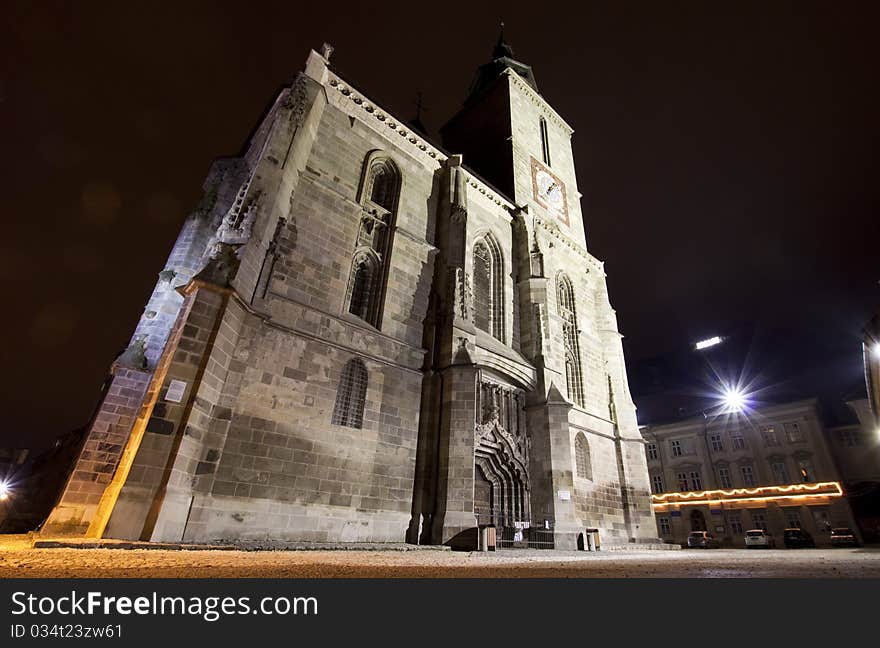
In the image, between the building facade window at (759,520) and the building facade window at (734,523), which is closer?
the building facade window at (759,520)

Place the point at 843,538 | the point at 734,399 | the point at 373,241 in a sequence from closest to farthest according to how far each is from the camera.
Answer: the point at 373,241, the point at 843,538, the point at 734,399

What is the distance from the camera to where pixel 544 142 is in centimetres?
2719

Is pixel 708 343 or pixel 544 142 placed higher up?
pixel 544 142

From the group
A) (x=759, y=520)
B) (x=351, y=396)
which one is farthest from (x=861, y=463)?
(x=351, y=396)

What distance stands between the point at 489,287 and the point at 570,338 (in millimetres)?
5698

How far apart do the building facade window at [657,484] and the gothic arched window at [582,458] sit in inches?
883

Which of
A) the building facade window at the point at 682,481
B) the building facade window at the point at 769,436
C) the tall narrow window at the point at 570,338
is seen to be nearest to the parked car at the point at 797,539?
the building facade window at the point at 769,436

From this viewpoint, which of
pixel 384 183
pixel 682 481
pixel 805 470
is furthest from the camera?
pixel 682 481

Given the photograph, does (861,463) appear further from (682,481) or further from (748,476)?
(682,481)

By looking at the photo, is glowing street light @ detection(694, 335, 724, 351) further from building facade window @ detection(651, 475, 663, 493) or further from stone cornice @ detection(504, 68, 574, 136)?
stone cornice @ detection(504, 68, 574, 136)

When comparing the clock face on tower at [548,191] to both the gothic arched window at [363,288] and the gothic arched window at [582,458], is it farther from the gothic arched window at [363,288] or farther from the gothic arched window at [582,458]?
the gothic arched window at [363,288]

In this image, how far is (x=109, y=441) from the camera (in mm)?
10727

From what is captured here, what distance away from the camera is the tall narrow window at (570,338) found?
1936cm

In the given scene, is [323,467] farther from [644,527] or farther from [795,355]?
[795,355]
